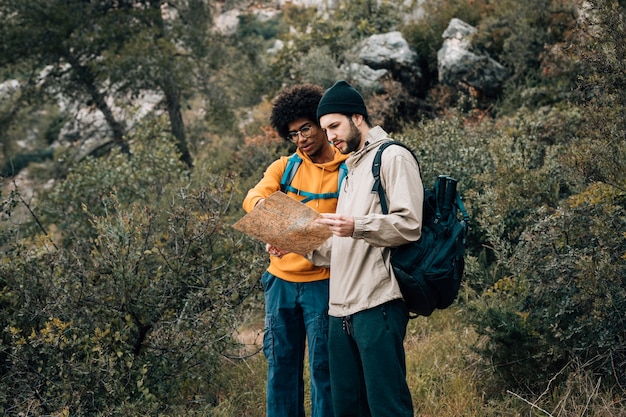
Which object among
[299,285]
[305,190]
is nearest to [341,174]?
[305,190]

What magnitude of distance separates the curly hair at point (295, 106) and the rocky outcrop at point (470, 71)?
332 inches

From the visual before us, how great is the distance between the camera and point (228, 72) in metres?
17.2

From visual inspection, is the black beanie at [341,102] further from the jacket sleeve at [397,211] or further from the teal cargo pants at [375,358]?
the teal cargo pants at [375,358]

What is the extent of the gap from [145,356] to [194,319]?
39 centimetres

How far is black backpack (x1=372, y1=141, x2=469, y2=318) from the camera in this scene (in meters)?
2.65

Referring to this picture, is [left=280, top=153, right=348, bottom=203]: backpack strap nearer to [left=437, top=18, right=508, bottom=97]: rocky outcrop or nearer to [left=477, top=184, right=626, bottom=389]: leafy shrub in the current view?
[left=477, top=184, right=626, bottom=389]: leafy shrub

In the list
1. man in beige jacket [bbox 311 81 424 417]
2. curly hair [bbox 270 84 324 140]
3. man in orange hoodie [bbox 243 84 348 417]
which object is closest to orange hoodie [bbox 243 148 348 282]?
man in orange hoodie [bbox 243 84 348 417]

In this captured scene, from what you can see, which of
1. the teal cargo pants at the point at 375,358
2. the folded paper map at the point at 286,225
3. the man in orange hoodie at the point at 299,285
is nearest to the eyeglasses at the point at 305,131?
the man in orange hoodie at the point at 299,285

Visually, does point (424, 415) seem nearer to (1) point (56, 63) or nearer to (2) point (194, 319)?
(2) point (194, 319)

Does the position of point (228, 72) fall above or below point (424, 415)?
below

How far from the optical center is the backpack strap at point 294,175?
3.28 metres

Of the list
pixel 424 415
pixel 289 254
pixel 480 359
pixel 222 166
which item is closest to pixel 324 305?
pixel 289 254

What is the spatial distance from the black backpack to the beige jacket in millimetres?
56

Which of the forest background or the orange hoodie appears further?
the forest background
